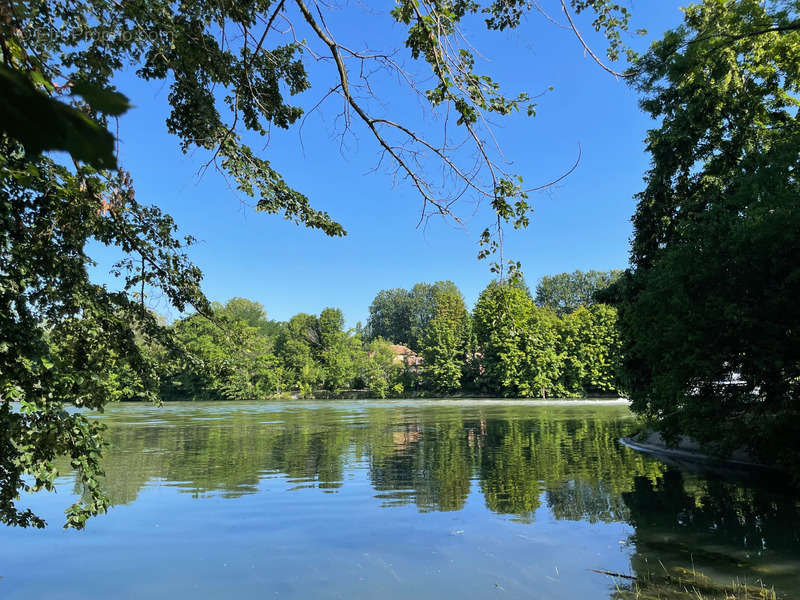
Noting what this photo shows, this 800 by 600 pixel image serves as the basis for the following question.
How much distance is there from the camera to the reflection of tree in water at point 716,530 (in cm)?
793

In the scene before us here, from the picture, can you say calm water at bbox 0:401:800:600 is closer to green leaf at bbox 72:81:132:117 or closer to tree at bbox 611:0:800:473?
tree at bbox 611:0:800:473

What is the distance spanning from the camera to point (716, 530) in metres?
9.81

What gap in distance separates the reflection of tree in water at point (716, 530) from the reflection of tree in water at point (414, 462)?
91 centimetres

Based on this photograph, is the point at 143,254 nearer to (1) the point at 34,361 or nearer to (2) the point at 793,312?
(1) the point at 34,361

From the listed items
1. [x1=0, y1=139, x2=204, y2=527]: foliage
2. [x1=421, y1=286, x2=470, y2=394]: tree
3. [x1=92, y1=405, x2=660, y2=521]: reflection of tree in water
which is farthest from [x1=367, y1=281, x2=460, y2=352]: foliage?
[x1=0, y1=139, x2=204, y2=527]: foliage

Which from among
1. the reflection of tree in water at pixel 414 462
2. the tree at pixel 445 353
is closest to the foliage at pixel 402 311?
the tree at pixel 445 353

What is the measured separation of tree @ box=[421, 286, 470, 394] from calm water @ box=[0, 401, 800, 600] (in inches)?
2158

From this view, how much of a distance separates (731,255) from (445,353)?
62.5m

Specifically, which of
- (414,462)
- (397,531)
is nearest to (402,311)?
(414,462)

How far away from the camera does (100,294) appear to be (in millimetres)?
6383

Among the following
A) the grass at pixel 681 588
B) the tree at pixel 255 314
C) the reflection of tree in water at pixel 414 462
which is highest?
the tree at pixel 255 314

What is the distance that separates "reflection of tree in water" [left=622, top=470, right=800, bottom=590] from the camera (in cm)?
793

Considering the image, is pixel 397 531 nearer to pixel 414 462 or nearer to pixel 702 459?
pixel 414 462

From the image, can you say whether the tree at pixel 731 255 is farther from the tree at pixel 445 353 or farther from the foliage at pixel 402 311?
the foliage at pixel 402 311
